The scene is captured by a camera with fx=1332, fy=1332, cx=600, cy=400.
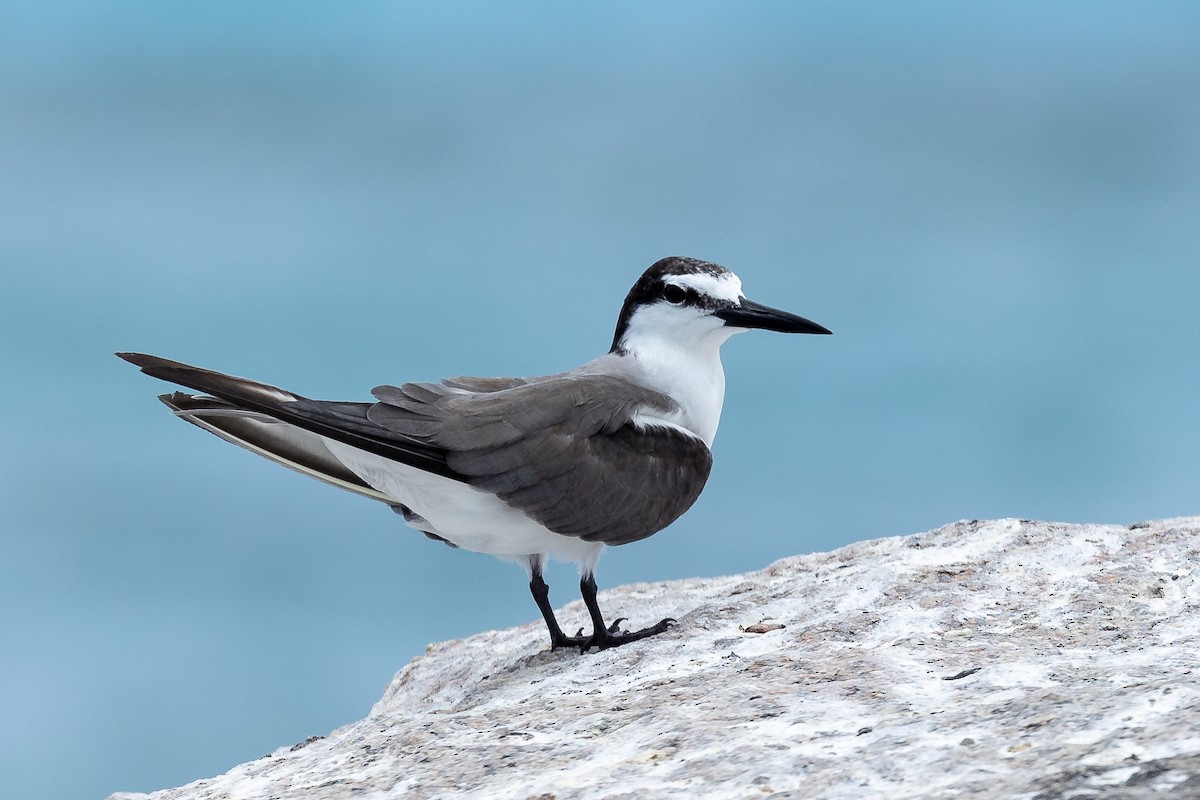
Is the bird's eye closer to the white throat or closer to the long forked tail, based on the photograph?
the white throat

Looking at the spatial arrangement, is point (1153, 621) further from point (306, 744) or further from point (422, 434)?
point (306, 744)

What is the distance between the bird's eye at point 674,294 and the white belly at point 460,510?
4.05ft

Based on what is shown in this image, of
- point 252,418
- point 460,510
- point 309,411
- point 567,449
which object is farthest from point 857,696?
point 252,418

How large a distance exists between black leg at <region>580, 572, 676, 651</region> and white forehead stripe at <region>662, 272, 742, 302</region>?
1.42 m

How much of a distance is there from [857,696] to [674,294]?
2.58 m

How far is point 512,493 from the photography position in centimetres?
551

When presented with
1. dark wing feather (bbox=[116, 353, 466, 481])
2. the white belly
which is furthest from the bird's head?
dark wing feather (bbox=[116, 353, 466, 481])

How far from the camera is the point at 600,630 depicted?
19.5ft

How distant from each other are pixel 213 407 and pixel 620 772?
2563 mm

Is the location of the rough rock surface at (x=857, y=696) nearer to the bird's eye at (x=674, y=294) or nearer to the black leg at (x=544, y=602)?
the black leg at (x=544, y=602)

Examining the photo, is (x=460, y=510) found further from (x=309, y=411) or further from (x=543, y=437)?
(x=309, y=411)

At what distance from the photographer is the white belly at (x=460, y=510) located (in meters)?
5.57

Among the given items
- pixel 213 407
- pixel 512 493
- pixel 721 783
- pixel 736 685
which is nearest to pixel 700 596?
pixel 512 493

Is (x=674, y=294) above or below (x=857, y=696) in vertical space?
above
